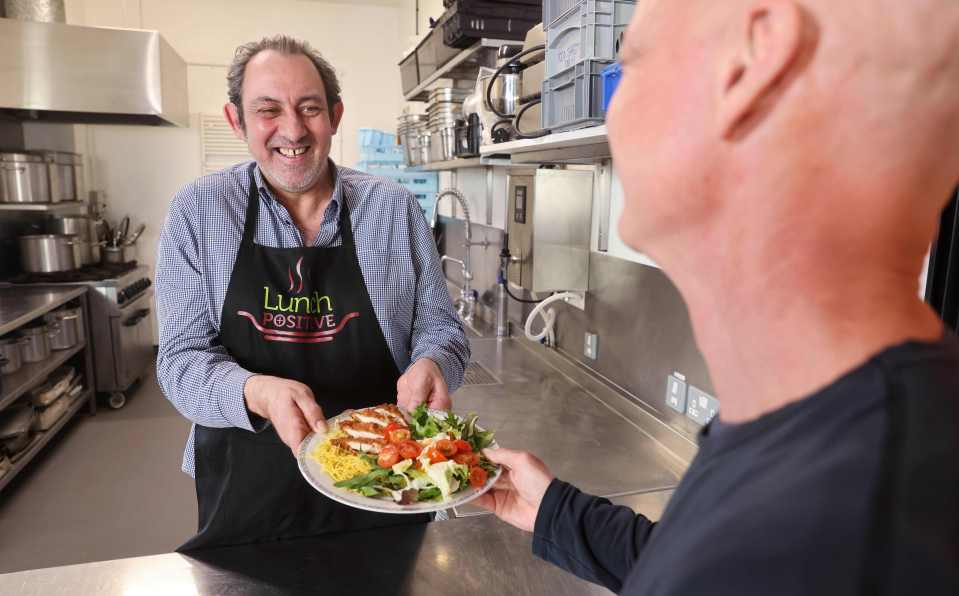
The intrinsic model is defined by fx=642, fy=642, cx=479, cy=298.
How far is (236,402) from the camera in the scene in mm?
1378

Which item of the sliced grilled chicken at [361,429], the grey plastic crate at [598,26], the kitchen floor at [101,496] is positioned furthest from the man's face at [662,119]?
the kitchen floor at [101,496]

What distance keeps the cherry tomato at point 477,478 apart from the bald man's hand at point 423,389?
1.17 ft

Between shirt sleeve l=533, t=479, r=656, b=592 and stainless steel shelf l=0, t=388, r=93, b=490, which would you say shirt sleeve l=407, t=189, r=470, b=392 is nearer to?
shirt sleeve l=533, t=479, r=656, b=592

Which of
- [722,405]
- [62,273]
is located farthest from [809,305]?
[62,273]

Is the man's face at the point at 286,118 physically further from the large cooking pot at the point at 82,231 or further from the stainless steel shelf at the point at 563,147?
the large cooking pot at the point at 82,231

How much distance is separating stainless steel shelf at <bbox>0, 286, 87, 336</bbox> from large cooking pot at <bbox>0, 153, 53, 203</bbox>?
565mm

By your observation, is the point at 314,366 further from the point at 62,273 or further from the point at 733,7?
the point at 62,273

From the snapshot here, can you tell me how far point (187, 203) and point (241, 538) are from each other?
31.2 inches

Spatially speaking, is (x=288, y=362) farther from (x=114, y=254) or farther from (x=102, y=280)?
(x=114, y=254)

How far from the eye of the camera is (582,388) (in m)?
2.47

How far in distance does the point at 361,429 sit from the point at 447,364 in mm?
352

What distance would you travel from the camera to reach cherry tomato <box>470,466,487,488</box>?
44.0 inches

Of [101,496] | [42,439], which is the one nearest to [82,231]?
[42,439]

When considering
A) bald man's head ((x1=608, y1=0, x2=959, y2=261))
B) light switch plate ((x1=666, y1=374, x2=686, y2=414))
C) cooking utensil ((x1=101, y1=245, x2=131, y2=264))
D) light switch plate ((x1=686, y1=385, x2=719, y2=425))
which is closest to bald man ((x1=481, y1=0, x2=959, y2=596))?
bald man's head ((x1=608, y1=0, x2=959, y2=261))
